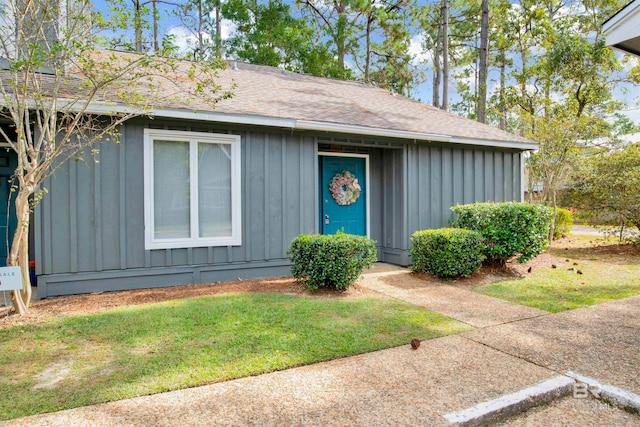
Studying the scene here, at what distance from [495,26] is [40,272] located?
73.0 ft

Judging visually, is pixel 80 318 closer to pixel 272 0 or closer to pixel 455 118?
pixel 455 118

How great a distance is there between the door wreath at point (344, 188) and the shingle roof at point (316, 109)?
1.17 metres

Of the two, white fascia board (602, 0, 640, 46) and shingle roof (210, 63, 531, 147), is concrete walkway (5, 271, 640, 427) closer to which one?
white fascia board (602, 0, 640, 46)

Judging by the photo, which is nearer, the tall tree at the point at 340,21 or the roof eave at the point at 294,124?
the roof eave at the point at 294,124

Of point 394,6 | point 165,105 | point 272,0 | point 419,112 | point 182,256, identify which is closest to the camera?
point 165,105

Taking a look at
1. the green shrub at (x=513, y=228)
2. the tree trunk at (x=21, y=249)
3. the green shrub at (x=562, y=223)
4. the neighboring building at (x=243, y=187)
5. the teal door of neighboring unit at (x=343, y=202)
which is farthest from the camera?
the green shrub at (x=562, y=223)

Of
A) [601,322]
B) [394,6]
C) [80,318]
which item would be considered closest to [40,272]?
[80,318]

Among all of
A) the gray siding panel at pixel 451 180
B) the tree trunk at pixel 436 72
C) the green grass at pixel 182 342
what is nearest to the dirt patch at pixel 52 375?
the green grass at pixel 182 342

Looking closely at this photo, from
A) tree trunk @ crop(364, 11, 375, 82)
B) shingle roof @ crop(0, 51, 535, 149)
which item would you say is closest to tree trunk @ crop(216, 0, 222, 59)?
tree trunk @ crop(364, 11, 375, 82)

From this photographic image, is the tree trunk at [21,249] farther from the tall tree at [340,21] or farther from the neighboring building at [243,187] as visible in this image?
the tall tree at [340,21]

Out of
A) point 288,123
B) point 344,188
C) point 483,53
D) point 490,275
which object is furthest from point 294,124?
point 483,53

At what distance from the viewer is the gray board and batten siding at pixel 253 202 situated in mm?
5344

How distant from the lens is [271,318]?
14.1 feet

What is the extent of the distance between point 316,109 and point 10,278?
5.45 m
